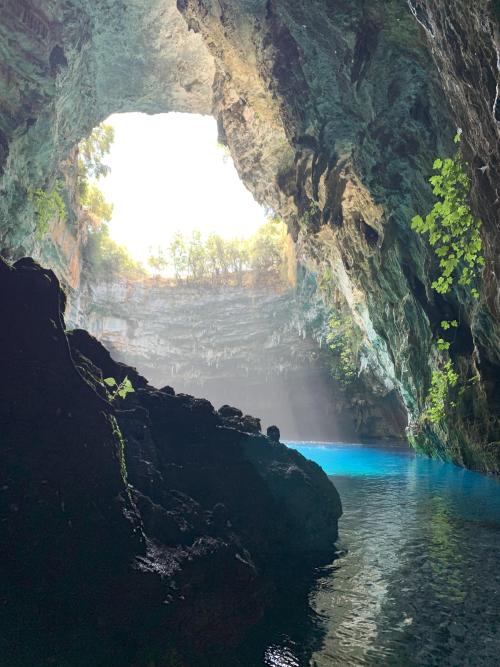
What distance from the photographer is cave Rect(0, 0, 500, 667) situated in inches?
141

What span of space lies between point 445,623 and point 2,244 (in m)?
13.8

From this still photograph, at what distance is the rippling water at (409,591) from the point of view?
3.74 metres

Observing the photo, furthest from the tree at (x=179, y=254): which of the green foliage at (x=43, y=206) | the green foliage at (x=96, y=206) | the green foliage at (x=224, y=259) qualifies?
the green foliage at (x=43, y=206)

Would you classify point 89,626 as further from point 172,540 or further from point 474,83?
point 474,83

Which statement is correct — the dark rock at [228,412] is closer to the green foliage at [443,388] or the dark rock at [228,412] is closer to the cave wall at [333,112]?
the cave wall at [333,112]

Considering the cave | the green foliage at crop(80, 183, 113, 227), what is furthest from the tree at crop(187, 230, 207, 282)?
the cave

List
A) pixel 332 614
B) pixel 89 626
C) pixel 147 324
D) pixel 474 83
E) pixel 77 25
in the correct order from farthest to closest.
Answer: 1. pixel 147 324
2. pixel 77 25
3. pixel 474 83
4. pixel 332 614
5. pixel 89 626

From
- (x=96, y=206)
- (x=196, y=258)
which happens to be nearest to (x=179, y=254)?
(x=196, y=258)

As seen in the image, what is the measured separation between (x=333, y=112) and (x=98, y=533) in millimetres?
13364

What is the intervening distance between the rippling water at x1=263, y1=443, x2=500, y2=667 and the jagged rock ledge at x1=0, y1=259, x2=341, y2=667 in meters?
0.65

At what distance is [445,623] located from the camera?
419 cm

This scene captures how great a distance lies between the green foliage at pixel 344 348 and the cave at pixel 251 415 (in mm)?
2573

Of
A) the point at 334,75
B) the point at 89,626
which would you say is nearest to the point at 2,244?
the point at 334,75

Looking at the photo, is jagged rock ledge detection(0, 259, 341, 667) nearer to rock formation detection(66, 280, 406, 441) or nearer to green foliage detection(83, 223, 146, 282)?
green foliage detection(83, 223, 146, 282)
